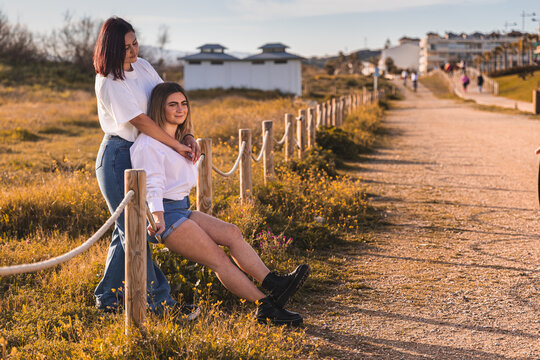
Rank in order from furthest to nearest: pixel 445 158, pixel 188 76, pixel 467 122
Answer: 1. pixel 188 76
2. pixel 467 122
3. pixel 445 158

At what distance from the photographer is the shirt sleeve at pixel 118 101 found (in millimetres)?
3674

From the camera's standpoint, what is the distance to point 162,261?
180 inches

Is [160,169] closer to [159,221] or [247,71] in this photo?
[159,221]

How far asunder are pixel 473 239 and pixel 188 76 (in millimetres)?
43511

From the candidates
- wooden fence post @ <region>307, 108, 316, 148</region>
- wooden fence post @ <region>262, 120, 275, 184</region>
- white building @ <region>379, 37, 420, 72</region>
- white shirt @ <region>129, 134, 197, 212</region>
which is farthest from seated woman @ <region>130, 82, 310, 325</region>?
white building @ <region>379, 37, 420, 72</region>

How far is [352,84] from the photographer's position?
67125 mm

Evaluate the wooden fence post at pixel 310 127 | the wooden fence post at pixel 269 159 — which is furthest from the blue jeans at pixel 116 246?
the wooden fence post at pixel 310 127

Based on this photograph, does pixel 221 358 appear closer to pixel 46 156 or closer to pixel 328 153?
pixel 328 153

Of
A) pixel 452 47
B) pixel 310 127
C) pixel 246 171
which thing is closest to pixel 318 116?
pixel 310 127

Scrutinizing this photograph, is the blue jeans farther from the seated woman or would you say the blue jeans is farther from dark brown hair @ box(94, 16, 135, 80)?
dark brown hair @ box(94, 16, 135, 80)

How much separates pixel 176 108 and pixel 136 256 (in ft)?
3.77

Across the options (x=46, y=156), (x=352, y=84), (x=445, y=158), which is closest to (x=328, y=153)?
(x=445, y=158)

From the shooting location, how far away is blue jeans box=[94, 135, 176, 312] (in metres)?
3.74

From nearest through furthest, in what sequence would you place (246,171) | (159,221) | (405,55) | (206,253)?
(159,221), (206,253), (246,171), (405,55)
